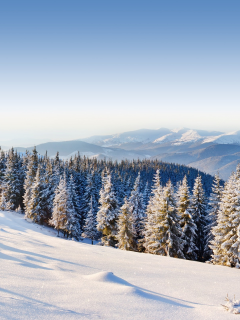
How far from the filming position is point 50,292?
16.1 feet

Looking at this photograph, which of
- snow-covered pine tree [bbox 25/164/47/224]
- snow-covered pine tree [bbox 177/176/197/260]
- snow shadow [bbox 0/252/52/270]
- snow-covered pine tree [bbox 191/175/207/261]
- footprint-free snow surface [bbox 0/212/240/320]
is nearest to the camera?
footprint-free snow surface [bbox 0/212/240/320]

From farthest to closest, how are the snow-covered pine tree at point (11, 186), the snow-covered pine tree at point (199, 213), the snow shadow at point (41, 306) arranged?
the snow-covered pine tree at point (11, 186) < the snow-covered pine tree at point (199, 213) < the snow shadow at point (41, 306)

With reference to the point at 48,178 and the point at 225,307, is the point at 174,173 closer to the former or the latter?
the point at 48,178

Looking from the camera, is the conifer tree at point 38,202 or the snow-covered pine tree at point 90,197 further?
the snow-covered pine tree at point 90,197

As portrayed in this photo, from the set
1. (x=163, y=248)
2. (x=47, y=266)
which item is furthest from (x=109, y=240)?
(x=47, y=266)

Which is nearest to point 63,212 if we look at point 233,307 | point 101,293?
point 101,293

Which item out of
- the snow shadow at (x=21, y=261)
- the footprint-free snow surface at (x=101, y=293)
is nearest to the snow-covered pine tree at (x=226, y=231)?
the footprint-free snow surface at (x=101, y=293)

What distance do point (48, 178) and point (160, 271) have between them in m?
37.3

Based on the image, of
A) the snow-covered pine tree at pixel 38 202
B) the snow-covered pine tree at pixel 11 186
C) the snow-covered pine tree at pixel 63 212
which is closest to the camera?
the snow-covered pine tree at pixel 63 212

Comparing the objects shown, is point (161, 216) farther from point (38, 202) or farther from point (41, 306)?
point (38, 202)

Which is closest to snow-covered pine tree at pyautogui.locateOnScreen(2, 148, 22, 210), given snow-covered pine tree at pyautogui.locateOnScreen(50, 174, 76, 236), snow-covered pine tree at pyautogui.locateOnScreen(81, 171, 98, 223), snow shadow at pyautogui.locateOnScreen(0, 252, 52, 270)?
snow-covered pine tree at pyautogui.locateOnScreen(50, 174, 76, 236)

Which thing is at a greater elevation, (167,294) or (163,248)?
(167,294)

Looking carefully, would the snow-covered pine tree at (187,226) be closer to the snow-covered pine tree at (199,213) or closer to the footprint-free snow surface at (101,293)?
the snow-covered pine tree at (199,213)

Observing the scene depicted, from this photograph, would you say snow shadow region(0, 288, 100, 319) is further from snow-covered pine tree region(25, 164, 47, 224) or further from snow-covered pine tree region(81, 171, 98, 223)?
snow-covered pine tree region(81, 171, 98, 223)
